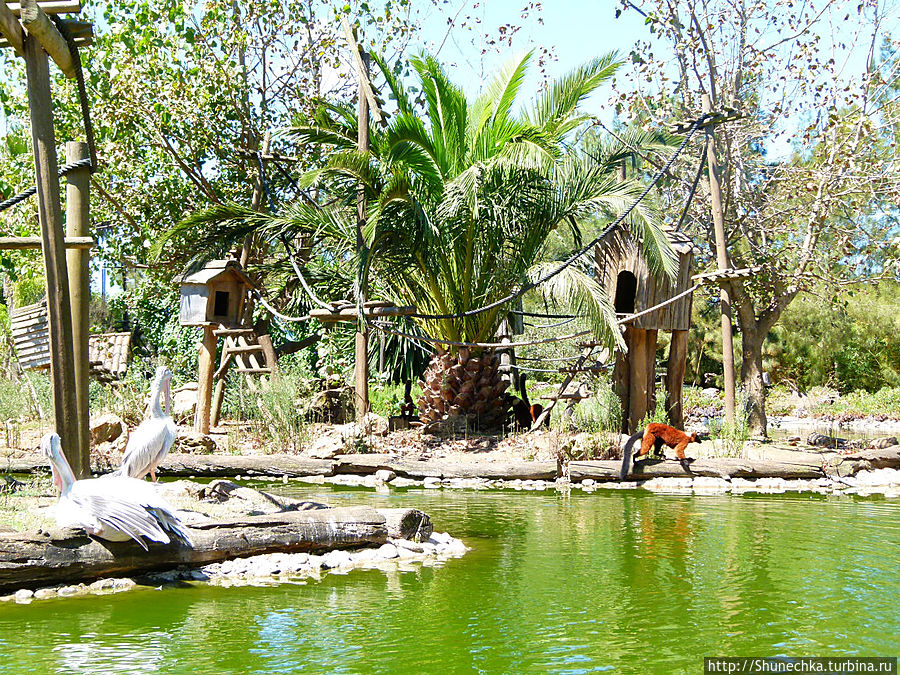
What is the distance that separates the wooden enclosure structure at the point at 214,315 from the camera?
13.8 metres

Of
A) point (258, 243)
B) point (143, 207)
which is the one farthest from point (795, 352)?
point (143, 207)

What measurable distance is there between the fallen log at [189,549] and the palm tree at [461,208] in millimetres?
5792

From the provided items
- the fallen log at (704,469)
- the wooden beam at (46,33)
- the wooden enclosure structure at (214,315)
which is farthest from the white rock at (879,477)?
the wooden beam at (46,33)

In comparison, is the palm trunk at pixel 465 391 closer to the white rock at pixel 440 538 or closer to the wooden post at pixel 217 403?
the wooden post at pixel 217 403

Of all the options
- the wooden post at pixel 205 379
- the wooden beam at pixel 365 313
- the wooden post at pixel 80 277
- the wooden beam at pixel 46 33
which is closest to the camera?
the wooden beam at pixel 46 33

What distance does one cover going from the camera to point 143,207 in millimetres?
16906

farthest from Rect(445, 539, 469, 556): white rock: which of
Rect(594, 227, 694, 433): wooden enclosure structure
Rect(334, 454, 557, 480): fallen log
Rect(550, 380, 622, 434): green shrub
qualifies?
Rect(594, 227, 694, 433): wooden enclosure structure

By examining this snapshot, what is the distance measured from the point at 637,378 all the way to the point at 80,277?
8.59m

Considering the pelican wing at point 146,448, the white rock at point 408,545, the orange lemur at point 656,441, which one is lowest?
the white rock at point 408,545

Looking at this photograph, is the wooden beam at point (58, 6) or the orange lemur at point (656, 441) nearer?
the wooden beam at point (58, 6)

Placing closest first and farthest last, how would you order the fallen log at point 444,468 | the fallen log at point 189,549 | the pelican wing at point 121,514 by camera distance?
the fallen log at point 189,549 → the pelican wing at point 121,514 → the fallen log at point 444,468

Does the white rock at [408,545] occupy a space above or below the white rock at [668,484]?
below

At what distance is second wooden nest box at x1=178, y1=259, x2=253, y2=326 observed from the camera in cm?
1381

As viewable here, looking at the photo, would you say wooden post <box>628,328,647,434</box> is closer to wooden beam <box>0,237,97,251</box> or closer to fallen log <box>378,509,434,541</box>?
fallen log <box>378,509,434,541</box>
